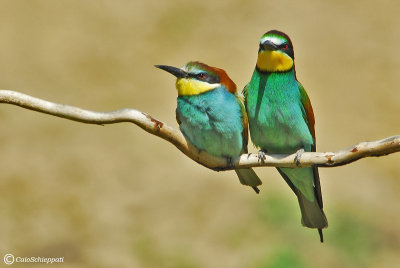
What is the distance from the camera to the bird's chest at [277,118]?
4027 millimetres

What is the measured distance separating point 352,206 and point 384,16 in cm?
362

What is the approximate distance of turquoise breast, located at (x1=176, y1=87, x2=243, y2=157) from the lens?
3.90 meters

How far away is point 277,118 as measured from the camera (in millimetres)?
4027

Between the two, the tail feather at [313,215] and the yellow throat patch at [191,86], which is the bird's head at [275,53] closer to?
the yellow throat patch at [191,86]

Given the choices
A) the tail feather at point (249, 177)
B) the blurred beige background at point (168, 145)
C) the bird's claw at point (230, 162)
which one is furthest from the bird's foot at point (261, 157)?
the blurred beige background at point (168, 145)

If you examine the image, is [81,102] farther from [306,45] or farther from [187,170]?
[306,45]

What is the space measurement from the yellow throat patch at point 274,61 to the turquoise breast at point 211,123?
0.79 feet

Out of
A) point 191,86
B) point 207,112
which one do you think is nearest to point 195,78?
point 191,86

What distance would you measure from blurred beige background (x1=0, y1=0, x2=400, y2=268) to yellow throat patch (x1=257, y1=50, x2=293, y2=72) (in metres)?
2.42

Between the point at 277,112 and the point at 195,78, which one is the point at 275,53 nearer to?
the point at 277,112

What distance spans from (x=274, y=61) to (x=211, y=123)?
0.43 m

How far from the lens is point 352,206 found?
6793 mm

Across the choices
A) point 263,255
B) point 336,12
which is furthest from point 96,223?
point 336,12

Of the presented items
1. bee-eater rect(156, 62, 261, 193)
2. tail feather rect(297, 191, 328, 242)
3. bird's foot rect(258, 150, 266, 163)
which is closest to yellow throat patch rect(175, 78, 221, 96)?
bee-eater rect(156, 62, 261, 193)
